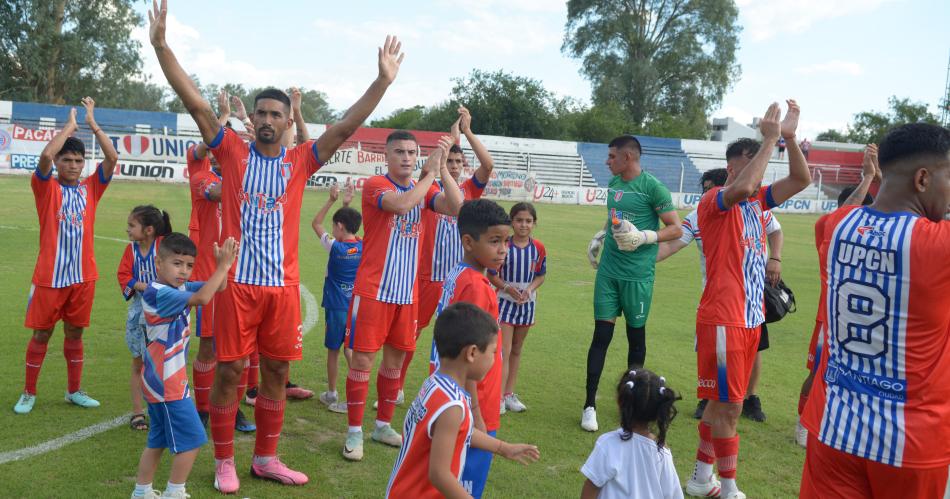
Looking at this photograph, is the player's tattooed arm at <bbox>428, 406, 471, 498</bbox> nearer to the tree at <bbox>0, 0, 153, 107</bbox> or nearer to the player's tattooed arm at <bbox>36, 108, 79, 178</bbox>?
the player's tattooed arm at <bbox>36, 108, 79, 178</bbox>

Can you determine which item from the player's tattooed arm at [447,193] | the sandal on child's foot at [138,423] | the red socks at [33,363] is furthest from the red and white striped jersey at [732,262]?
the red socks at [33,363]

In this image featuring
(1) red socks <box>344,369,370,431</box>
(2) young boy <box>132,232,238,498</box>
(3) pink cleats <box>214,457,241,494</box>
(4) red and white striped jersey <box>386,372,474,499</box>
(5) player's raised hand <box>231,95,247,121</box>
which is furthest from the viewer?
(5) player's raised hand <box>231,95,247,121</box>

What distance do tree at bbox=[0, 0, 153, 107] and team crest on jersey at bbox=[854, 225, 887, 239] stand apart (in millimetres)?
53841

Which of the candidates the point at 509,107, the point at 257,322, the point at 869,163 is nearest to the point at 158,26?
the point at 257,322

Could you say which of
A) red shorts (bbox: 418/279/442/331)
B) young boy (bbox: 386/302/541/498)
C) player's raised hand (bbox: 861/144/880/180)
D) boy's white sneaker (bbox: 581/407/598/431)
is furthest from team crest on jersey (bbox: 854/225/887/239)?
red shorts (bbox: 418/279/442/331)

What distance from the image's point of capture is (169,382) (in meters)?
4.27

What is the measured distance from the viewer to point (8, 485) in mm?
4523

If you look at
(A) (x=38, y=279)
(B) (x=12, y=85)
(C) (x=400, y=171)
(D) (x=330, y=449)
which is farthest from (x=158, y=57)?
(B) (x=12, y=85)

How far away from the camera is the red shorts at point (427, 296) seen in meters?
6.80

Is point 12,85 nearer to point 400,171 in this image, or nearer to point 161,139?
point 161,139

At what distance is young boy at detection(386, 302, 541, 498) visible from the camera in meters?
3.01

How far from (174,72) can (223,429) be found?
2262mm

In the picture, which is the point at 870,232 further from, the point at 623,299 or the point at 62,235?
the point at 62,235

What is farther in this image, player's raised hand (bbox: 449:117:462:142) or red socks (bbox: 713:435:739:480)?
player's raised hand (bbox: 449:117:462:142)
